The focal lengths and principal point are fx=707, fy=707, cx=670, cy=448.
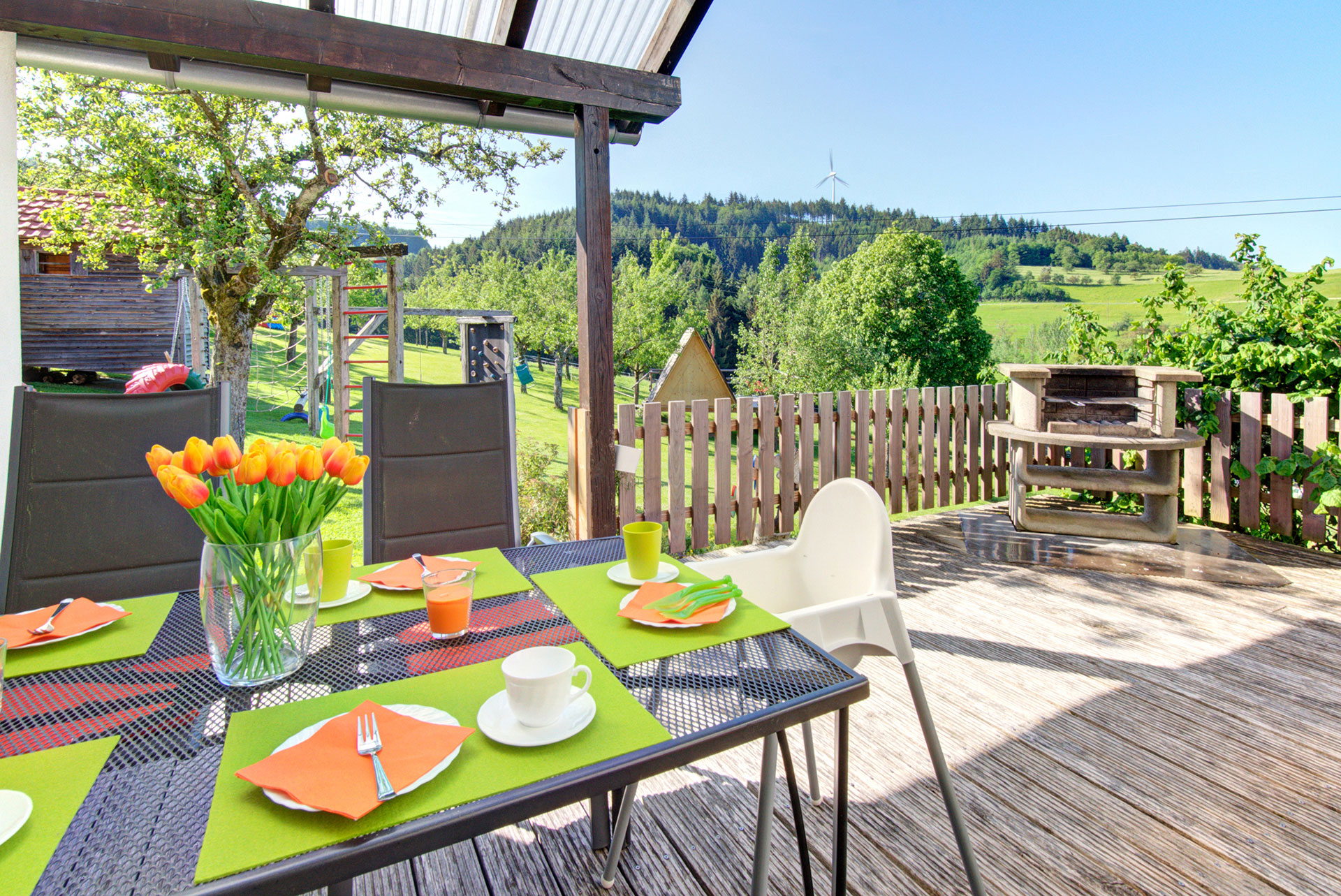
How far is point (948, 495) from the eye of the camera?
15.3 ft

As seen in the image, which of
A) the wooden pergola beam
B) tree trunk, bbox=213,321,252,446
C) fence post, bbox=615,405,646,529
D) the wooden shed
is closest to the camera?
the wooden pergola beam

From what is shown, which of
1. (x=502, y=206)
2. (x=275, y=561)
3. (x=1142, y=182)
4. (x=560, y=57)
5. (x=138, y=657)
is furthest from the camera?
(x=1142, y=182)

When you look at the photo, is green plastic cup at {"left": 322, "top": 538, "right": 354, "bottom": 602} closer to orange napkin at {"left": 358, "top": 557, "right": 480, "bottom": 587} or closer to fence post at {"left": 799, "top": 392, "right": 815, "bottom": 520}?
orange napkin at {"left": 358, "top": 557, "right": 480, "bottom": 587}

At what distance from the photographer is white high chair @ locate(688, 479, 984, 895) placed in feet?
4.21

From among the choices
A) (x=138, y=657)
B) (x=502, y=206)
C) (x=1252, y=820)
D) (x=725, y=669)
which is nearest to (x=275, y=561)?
(x=138, y=657)

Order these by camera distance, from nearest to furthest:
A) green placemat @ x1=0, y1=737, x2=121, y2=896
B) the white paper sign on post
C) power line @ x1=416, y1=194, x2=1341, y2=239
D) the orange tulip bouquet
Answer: green placemat @ x1=0, y1=737, x2=121, y2=896 → the orange tulip bouquet → the white paper sign on post → power line @ x1=416, y1=194, x2=1341, y2=239

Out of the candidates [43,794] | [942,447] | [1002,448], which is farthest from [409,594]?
[1002,448]

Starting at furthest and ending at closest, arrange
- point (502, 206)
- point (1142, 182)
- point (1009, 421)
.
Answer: point (1142, 182) < point (502, 206) < point (1009, 421)

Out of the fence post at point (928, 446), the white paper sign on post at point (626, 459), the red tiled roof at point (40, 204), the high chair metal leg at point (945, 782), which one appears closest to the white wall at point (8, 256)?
the white paper sign on post at point (626, 459)

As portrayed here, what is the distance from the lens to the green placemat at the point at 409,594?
3.79 ft

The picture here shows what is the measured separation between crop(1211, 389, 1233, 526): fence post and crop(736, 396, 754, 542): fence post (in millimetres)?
2635

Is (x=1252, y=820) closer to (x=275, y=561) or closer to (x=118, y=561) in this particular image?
(x=275, y=561)

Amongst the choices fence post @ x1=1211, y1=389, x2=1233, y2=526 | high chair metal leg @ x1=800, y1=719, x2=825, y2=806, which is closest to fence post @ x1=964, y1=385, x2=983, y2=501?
fence post @ x1=1211, y1=389, x2=1233, y2=526

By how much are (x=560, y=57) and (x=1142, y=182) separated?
40.2 meters
